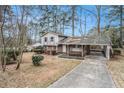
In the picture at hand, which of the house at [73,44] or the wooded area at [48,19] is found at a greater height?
the wooded area at [48,19]

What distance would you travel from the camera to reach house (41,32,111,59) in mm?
9211

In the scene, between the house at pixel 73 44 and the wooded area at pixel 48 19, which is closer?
the wooded area at pixel 48 19

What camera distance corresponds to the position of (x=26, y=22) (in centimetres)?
589

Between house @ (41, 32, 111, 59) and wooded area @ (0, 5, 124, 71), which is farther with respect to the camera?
house @ (41, 32, 111, 59)

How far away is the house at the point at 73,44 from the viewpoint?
9.21 m

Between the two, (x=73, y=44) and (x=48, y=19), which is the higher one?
(x=48, y=19)

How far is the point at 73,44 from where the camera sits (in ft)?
35.1

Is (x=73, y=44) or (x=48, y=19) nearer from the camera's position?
(x=48, y=19)

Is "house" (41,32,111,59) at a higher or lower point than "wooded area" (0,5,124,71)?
lower
